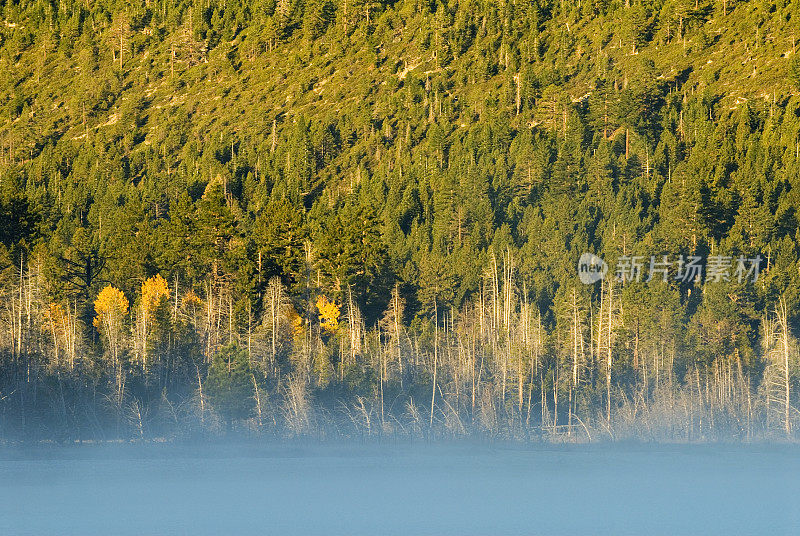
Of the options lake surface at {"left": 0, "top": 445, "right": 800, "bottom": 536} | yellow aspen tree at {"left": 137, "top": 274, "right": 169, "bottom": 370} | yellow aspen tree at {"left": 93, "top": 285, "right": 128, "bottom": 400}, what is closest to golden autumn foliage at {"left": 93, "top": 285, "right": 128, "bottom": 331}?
yellow aspen tree at {"left": 93, "top": 285, "right": 128, "bottom": 400}

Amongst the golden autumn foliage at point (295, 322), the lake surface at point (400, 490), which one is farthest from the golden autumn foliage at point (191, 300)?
the lake surface at point (400, 490)

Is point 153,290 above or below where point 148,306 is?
above

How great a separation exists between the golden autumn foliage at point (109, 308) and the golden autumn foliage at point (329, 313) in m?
10.8

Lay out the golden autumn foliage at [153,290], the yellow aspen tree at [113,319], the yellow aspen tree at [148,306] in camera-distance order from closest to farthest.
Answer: the yellow aspen tree at [113,319] < the yellow aspen tree at [148,306] < the golden autumn foliage at [153,290]

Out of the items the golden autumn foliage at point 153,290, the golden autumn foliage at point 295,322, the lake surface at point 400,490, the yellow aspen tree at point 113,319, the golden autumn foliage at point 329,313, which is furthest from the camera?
the golden autumn foliage at point 153,290

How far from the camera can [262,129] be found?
161875 mm

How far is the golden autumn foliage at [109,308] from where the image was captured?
199 ft

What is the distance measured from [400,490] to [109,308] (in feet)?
91.9

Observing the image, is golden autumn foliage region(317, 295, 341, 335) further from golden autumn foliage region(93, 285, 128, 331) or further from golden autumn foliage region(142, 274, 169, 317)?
golden autumn foliage region(93, 285, 128, 331)

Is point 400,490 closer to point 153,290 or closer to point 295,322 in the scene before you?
point 295,322

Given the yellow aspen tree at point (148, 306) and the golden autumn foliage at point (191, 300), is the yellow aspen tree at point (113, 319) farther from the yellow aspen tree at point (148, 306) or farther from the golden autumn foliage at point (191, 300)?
the golden autumn foliage at point (191, 300)

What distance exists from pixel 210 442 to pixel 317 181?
82.9m

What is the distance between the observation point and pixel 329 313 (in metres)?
64.6

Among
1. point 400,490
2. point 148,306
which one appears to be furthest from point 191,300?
point 400,490
